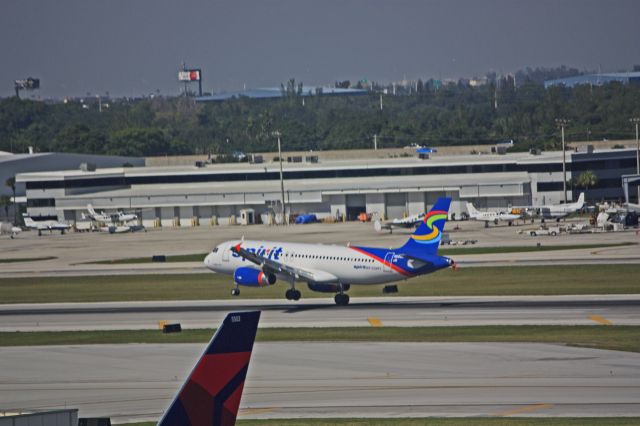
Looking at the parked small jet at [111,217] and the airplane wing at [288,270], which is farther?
the parked small jet at [111,217]

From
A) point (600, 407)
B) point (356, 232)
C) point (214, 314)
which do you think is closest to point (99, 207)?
point (356, 232)

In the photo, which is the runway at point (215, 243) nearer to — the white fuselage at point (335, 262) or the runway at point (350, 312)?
the runway at point (350, 312)

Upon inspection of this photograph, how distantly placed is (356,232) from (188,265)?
39.3 metres

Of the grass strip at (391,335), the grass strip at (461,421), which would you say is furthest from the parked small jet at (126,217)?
the grass strip at (461,421)

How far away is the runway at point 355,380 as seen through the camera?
37719 millimetres

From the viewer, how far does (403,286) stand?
248ft

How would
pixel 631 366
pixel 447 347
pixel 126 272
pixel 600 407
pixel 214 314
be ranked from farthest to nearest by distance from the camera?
pixel 126 272
pixel 214 314
pixel 447 347
pixel 631 366
pixel 600 407

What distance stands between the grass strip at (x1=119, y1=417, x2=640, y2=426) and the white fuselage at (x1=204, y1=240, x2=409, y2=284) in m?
28.2

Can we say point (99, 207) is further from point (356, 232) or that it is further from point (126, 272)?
point (126, 272)

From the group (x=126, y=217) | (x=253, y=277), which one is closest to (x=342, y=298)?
(x=253, y=277)

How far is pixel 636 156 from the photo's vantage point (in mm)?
168750

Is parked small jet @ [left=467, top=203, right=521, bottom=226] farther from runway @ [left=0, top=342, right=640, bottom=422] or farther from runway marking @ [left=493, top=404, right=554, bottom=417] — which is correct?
runway marking @ [left=493, top=404, right=554, bottom=417]

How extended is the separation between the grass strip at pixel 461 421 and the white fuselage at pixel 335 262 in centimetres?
2816

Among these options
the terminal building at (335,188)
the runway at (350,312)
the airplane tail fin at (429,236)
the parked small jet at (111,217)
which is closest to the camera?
the runway at (350,312)
